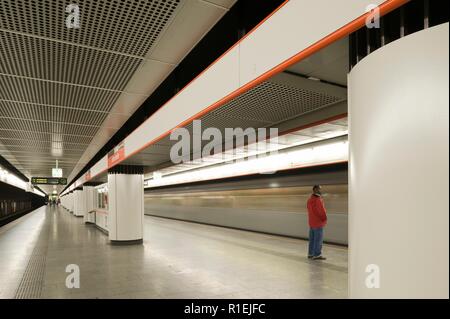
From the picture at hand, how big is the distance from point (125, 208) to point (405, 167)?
8.99m

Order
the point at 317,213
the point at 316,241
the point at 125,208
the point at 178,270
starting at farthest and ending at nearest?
1. the point at 125,208
2. the point at 317,213
3. the point at 316,241
4. the point at 178,270

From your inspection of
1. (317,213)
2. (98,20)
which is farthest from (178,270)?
(98,20)

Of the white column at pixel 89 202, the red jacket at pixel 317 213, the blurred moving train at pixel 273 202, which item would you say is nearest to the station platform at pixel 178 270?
the red jacket at pixel 317 213

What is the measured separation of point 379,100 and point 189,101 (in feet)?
8.97

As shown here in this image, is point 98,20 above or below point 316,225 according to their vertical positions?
above

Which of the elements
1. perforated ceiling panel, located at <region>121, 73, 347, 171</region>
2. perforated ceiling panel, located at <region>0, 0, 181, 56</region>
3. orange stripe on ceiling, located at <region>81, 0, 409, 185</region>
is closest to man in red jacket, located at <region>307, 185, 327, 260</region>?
perforated ceiling panel, located at <region>121, 73, 347, 171</region>

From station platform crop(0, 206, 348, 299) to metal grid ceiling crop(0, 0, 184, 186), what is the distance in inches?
107

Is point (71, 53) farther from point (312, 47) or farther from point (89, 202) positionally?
point (89, 202)

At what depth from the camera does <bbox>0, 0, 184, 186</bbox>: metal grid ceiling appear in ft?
8.79

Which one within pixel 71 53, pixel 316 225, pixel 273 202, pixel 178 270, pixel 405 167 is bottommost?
pixel 178 270

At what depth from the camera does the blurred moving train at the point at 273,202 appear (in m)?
8.34

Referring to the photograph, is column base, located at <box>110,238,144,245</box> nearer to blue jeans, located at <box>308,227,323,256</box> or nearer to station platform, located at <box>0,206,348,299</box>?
station platform, located at <box>0,206,348,299</box>

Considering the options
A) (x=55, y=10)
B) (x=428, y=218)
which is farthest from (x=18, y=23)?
(x=428, y=218)

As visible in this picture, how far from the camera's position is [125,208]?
9594mm
